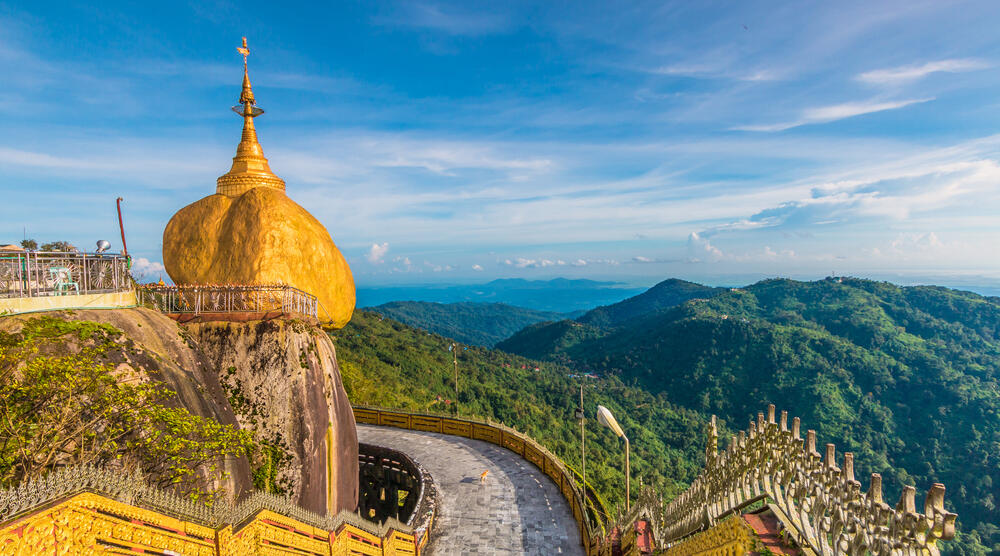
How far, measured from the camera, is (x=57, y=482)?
255 inches

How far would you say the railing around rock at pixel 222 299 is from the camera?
50.1ft

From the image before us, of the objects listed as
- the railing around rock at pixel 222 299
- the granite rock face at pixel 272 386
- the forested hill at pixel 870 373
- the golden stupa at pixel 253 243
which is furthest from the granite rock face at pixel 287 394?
the forested hill at pixel 870 373

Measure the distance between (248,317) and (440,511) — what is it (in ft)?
31.7

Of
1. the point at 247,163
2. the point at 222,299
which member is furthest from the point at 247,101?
the point at 222,299

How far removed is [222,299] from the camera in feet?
51.2

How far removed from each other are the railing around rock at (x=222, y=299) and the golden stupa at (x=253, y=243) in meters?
0.49

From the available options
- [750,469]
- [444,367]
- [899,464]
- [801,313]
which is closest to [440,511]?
[750,469]

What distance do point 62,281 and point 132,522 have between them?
8.55 metres

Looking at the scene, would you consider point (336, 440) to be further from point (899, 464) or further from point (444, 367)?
point (899, 464)

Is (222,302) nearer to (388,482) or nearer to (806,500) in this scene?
(388,482)

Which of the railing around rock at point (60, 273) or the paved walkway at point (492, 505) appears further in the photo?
the paved walkway at point (492, 505)

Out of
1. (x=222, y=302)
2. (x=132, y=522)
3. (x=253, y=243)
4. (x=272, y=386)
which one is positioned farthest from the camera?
(x=253, y=243)

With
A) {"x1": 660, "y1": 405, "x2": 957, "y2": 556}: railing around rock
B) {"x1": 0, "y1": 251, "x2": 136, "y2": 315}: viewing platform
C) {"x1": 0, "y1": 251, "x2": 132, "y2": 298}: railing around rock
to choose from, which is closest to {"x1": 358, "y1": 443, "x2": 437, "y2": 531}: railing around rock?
{"x1": 660, "y1": 405, "x2": 957, "y2": 556}: railing around rock

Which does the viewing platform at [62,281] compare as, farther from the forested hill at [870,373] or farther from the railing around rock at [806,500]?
the forested hill at [870,373]
